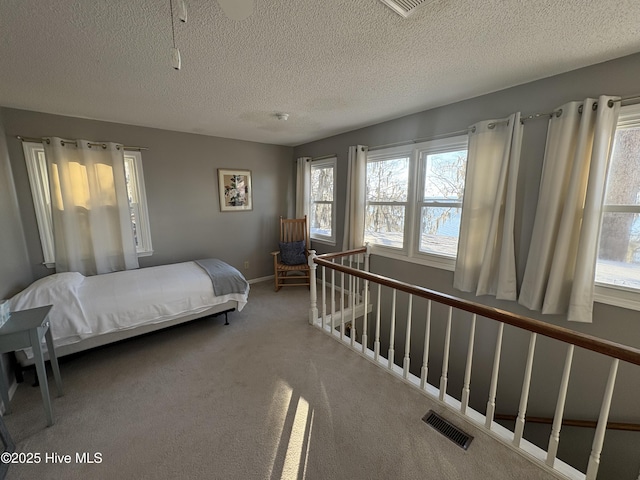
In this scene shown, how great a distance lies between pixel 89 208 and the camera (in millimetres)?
2949

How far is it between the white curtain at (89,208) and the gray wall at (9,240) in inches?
10.3

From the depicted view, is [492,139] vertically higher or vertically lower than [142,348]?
higher

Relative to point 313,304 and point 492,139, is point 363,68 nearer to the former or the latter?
point 492,139

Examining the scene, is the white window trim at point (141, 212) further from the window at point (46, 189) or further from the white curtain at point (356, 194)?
the white curtain at point (356, 194)

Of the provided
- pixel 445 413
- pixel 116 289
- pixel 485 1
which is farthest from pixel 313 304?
pixel 485 1

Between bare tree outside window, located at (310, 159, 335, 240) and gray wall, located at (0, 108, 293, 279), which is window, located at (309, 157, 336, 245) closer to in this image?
bare tree outside window, located at (310, 159, 335, 240)

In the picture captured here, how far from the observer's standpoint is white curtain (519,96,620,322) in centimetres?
172

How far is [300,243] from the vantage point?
13.8ft

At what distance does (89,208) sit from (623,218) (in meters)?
4.95

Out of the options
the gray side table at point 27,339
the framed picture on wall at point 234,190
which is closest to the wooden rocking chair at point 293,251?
the framed picture on wall at point 234,190

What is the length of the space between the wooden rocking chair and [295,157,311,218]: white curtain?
214 mm

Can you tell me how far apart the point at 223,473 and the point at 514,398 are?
2.54m

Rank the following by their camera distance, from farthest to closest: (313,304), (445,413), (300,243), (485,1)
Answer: (300,243)
(313,304)
(445,413)
(485,1)

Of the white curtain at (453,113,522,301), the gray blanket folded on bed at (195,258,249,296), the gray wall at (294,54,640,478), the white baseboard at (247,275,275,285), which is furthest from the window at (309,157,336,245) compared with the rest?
the white curtain at (453,113,522,301)
